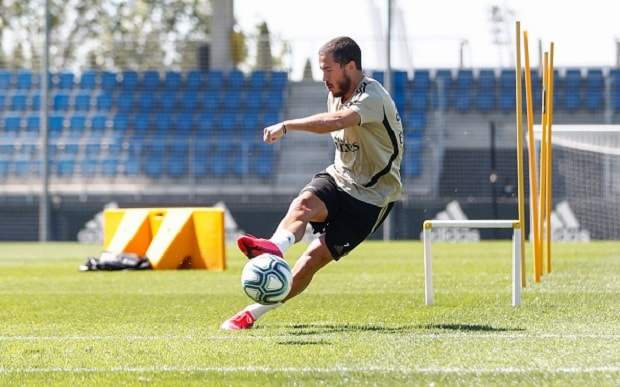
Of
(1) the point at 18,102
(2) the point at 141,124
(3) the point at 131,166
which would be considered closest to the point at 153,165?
(3) the point at 131,166

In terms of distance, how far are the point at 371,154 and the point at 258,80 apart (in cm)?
2610

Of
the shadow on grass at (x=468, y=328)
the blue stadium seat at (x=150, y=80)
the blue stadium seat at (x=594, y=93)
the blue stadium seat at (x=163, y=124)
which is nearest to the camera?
the shadow on grass at (x=468, y=328)

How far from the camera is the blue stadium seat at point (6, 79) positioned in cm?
3500

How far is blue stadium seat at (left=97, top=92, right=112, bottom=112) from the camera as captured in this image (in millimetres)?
33875

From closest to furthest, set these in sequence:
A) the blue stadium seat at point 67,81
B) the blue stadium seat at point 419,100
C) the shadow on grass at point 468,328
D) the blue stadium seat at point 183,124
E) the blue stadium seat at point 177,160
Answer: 1. the shadow on grass at point 468,328
2. the blue stadium seat at point 177,160
3. the blue stadium seat at point 419,100
4. the blue stadium seat at point 183,124
5. the blue stadium seat at point 67,81

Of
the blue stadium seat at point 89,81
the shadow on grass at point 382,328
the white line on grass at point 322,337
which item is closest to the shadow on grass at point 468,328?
the shadow on grass at point 382,328

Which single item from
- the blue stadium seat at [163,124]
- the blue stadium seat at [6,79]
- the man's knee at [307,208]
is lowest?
the man's knee at [307,208]

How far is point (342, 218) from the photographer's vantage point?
7.79 meters

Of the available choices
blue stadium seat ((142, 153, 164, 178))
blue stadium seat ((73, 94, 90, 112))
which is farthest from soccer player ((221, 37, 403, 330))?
blue stadium seat ((73, 94, 90, 112))

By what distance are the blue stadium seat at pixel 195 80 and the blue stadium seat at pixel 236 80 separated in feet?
2.30

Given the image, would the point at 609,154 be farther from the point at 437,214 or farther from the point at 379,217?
the point at 379,217

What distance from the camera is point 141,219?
711 inches

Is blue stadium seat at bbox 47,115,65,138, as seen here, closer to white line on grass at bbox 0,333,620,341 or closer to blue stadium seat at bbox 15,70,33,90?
blue stadium seat at bbox 15,70,33,90

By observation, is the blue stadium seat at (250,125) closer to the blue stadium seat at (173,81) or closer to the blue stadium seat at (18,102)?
the blue stadium seat at (173,81)
